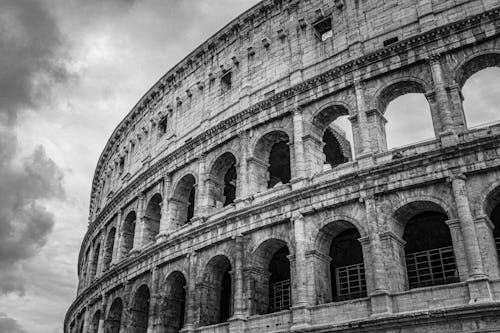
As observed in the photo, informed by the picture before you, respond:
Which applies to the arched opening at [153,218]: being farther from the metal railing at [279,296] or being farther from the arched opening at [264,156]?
the metal railing at [279,296]

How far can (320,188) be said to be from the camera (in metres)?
16.7

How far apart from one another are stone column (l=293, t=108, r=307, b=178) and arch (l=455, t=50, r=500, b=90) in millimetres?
5350

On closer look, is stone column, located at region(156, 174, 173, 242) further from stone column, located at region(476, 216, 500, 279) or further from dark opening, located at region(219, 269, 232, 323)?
stone column, located at region(476, 216, 500, 279)

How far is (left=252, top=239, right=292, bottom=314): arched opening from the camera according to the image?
1761 centimetres

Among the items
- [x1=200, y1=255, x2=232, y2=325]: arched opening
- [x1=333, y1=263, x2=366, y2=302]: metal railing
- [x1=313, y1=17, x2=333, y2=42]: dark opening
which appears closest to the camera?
[x1=333, y1=263, x2=366, y2=302]: metal railing

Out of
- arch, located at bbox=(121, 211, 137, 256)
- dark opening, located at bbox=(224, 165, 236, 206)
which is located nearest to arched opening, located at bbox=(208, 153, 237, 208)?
dark opening, located at bbox=(224, 165, 236, 206)

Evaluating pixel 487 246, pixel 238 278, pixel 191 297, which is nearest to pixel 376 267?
pixel 487 246

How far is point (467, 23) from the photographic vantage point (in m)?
16.4

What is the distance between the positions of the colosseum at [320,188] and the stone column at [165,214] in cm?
10

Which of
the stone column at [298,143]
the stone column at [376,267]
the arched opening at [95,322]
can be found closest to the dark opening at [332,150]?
the stone column at [298,143]

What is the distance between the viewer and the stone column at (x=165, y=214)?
73.5ft

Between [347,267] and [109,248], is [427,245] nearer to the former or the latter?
[347,267]

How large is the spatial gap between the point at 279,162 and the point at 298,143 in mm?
4654

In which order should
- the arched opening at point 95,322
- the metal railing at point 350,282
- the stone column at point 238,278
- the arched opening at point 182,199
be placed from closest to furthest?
the metal railing at point 350,282 → the stone column at point 238,278 → the arched opening at point 182,199 → the arched opening at point 95,322
